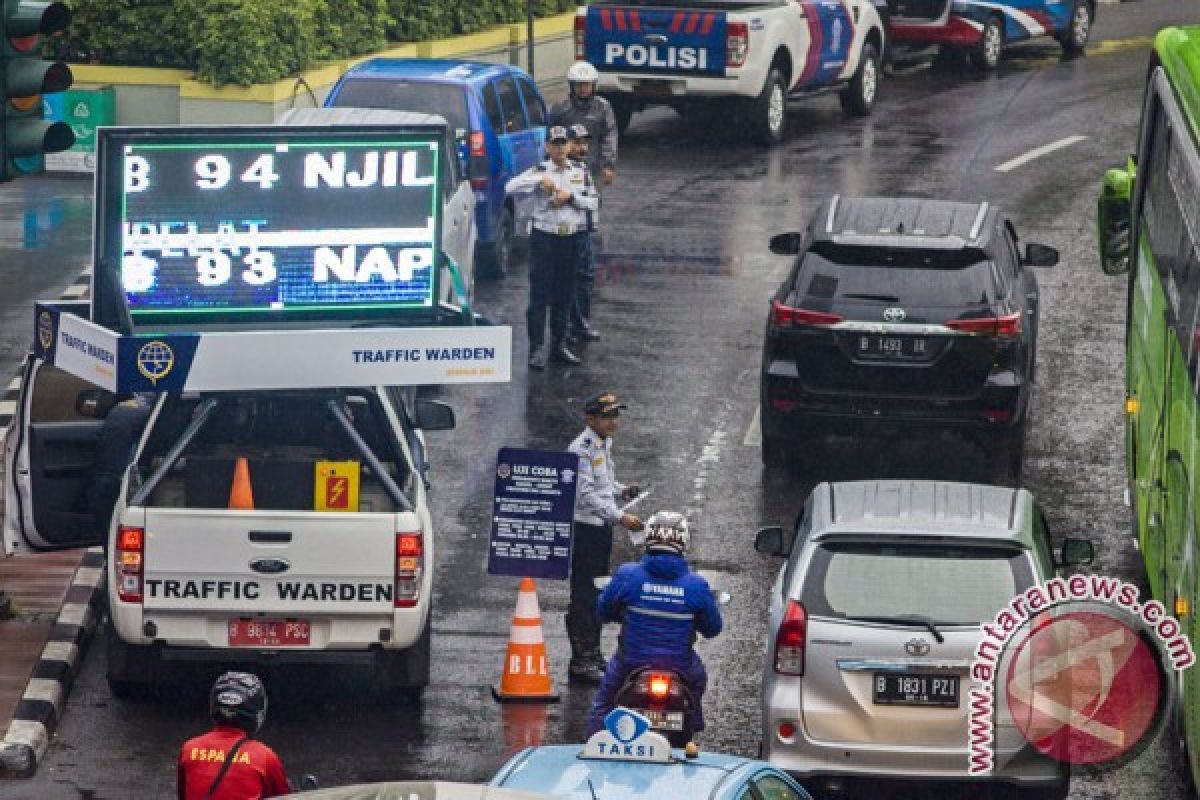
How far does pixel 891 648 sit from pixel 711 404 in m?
8.93

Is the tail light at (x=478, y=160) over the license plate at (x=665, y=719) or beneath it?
beneath

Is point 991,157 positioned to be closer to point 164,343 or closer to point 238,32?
point 238,32

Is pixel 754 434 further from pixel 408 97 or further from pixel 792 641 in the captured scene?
pixel 792 641

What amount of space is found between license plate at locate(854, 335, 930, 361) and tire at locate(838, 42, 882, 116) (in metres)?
16.0

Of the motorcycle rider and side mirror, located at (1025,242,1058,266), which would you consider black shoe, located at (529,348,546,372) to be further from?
the motorcycle rider

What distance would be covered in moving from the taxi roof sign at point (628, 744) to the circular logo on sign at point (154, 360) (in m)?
4.91

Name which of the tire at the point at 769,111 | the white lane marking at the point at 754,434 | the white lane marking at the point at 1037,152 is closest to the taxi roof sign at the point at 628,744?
the white lane marking at the point at 754,434

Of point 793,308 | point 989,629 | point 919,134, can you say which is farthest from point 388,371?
point 919,134

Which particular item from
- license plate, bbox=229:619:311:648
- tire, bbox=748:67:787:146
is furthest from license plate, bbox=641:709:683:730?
tire, bbox=748:67:787:146

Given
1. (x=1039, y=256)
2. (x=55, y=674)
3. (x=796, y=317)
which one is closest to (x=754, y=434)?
(x=796, y=317)

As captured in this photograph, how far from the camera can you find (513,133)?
2594 centimetres

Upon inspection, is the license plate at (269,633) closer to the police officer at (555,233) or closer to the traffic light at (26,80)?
the traffic light at (26,80)

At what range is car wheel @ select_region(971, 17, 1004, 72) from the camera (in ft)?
124

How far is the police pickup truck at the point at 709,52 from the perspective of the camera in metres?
31.1
